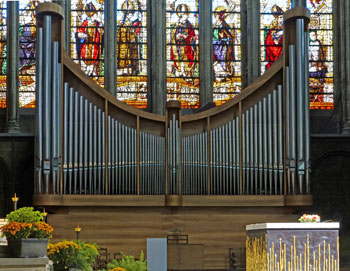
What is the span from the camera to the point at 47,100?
66.0 ft

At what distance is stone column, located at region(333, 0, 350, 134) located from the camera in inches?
918

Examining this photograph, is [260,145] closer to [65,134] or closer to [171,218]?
[171,218]

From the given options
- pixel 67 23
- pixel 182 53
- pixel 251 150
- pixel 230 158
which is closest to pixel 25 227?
pixel 230 158

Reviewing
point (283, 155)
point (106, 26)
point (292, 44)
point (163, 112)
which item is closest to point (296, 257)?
point (283, 155)

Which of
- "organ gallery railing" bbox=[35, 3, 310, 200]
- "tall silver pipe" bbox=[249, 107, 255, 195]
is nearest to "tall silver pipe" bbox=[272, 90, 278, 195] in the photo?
"organ gallery railing" bbox=[35, 3, 310, 200]

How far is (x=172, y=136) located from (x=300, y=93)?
3.36 metres

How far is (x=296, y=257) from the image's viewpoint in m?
12.6

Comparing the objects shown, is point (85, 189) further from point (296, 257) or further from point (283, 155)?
point (296, 257)

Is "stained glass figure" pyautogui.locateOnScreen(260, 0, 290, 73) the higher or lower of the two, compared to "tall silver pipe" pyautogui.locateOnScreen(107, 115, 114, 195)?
higher

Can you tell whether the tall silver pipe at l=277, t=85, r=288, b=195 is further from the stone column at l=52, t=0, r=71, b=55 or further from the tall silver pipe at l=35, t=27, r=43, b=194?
the stone column at l=52, t=0, r=71, b=55

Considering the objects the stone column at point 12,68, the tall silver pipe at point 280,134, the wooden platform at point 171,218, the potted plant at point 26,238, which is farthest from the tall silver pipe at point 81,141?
the potted plant at point 26,238

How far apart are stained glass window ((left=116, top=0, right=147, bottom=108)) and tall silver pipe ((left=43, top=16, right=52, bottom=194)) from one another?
3.71 metres

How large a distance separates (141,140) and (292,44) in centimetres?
456

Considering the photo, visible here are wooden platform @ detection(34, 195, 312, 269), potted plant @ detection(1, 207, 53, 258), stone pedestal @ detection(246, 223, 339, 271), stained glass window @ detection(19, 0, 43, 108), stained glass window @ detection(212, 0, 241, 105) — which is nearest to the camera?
potted plant @ detection(1, 207, 53, 258)
